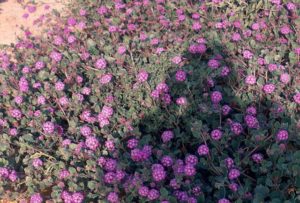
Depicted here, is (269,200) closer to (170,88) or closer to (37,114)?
(170,88)

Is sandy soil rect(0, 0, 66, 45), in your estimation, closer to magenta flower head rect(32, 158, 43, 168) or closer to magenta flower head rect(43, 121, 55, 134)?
magenta flower head rect(43, 121, 55, 134)

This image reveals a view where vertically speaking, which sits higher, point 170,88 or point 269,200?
point 170,88

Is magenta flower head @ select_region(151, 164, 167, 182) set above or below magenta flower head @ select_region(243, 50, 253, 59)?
below

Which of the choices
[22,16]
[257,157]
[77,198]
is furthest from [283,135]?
[22,16]

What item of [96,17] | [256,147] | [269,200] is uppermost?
[96,17]

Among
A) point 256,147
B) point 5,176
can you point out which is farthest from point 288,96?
point 5,176

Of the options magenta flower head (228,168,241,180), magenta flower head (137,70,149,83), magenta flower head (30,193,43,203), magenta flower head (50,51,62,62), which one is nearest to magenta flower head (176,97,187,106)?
magenta flower head (137,70,149,83)

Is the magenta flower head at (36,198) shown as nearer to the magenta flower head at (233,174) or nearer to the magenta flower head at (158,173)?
the magenta flower head at (158,173)

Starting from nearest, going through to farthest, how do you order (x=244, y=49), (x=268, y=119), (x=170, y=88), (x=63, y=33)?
(x=268, y=119) < (x=170, y=88) < (x=244, y=49) < (x=63, y=33)
